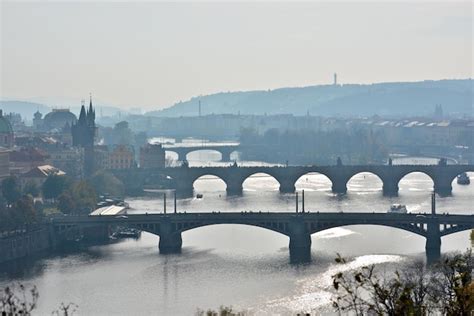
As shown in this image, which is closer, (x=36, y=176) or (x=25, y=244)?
(x=25, y=244)

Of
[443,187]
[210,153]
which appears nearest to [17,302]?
[443,187]

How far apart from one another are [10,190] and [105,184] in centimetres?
668

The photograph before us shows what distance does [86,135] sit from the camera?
6000 cm

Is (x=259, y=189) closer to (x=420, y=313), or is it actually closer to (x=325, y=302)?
(x=325, y=302)

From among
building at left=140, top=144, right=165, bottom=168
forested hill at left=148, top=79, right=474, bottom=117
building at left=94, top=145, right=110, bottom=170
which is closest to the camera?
building at left=94, top=145, right=110, bottom=170

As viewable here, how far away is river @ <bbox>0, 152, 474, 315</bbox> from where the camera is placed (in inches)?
1011

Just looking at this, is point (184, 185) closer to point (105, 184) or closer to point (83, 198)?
point (105, 184)

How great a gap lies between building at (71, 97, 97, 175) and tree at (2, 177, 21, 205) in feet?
39.0

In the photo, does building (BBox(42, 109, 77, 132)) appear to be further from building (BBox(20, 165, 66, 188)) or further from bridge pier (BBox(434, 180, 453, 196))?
bridge pier (BBox(434, 180, 453, 196))

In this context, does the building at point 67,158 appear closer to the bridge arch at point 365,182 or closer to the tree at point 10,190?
the tree at point 10,190

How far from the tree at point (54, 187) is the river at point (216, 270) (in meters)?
3.07

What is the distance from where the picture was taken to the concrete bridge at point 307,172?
183 feet

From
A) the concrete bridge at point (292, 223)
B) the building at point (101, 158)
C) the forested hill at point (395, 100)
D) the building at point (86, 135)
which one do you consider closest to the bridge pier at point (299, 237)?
the concrete bridge at point (292, 223)

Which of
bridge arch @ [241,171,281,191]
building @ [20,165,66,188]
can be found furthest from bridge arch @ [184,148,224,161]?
building @ [20,165,66,188]
